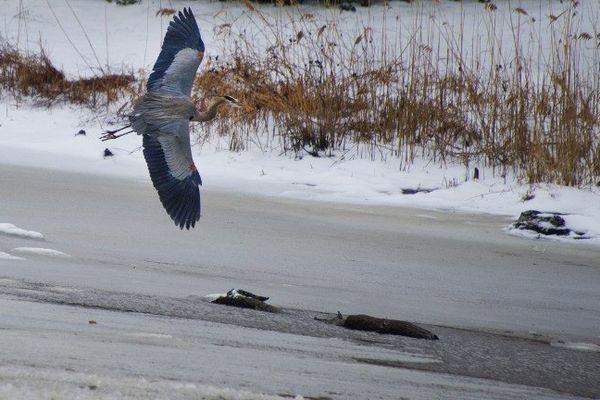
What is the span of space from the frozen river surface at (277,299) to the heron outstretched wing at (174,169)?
227mm

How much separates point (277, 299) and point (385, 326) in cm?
68

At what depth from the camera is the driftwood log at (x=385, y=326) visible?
403 cm

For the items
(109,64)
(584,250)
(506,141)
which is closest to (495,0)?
(109,64)

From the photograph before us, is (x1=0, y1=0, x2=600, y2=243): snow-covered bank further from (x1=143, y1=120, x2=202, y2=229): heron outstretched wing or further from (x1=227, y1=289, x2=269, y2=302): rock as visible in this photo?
(x1=227, y1=289, x2=269, y2=302): rock

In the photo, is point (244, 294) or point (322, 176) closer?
point (244, 294)

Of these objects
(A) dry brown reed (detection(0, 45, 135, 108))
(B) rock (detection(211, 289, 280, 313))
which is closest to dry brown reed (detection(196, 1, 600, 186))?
(A) dry brown reed (detection(0, 45, 135, 108))

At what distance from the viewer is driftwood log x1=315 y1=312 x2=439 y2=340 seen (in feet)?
13.2

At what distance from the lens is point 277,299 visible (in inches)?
181

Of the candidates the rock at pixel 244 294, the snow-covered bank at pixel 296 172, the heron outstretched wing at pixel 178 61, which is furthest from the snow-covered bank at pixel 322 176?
the rock at pixel 244 294

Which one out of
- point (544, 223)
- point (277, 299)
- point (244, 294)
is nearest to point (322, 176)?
point (544, 223)

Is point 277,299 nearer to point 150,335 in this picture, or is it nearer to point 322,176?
point 150,335

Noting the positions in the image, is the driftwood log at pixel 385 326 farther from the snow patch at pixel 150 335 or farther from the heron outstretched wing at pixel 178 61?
the heron outstretched wing at pixel 178 61

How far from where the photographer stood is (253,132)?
10914 millimetres

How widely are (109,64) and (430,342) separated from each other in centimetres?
1019
